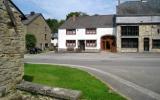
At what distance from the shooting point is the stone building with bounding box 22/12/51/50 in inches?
2886

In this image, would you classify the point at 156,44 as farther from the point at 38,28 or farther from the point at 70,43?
the point at 38,28

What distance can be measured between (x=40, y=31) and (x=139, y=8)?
81.9 feet

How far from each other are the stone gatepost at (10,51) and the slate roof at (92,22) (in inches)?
2219

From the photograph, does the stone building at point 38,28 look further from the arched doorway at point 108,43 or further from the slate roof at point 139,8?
the slate roof at point 139,8

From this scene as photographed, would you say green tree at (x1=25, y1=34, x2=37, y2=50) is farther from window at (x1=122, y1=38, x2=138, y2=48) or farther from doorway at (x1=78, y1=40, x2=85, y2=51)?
window at (x1=122, y1=38, x2=138, y2=48)

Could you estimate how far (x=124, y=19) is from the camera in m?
65.0

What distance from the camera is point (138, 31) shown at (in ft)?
210

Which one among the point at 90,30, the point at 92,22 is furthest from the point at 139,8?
the point at 90,30

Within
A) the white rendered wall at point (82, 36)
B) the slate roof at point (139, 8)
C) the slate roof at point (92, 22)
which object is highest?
the slate roof at point (139, 8)

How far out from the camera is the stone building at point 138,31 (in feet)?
209

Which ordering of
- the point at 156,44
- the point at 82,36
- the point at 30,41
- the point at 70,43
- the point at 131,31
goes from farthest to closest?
the point at 70,43 → the point at 82,36 → the point at 30,41 → the point at 131,31 → the point at 156,44

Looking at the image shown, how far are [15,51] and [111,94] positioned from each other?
533 centimetres

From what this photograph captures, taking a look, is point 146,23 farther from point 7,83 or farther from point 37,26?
point 7,83

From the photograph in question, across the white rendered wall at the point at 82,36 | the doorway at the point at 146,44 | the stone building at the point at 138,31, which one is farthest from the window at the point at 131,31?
the white rendered wall at the point at 82,36
